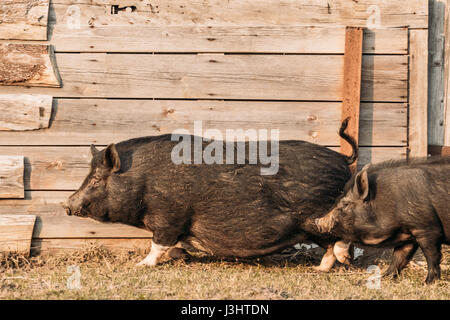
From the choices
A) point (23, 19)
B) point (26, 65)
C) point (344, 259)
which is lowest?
point (344, 259)

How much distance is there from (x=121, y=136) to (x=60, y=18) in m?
1.22

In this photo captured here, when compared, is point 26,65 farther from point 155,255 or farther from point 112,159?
point 155,255

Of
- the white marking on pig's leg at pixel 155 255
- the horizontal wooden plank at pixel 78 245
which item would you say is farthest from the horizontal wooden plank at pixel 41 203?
the white marking on pig's leg at pixel 155 255

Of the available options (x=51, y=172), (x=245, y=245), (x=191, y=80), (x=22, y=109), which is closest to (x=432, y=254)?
(x=245, y=245)

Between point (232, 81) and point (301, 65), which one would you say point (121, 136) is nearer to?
point (232, 81)

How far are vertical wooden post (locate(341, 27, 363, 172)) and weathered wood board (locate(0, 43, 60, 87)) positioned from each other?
2670 millimetres

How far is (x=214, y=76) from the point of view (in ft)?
19.8

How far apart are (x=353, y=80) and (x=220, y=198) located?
170 cm

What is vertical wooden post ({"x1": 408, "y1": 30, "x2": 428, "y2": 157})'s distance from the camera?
20.0 ft

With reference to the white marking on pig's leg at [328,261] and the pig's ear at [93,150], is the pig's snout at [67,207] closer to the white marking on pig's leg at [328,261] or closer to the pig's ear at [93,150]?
the pig's ear at [93,150]

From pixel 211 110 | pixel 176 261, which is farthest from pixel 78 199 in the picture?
pixel 211 110

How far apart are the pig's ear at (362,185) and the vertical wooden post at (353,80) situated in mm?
942

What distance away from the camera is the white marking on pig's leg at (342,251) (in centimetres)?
546

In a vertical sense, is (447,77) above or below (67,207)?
above
